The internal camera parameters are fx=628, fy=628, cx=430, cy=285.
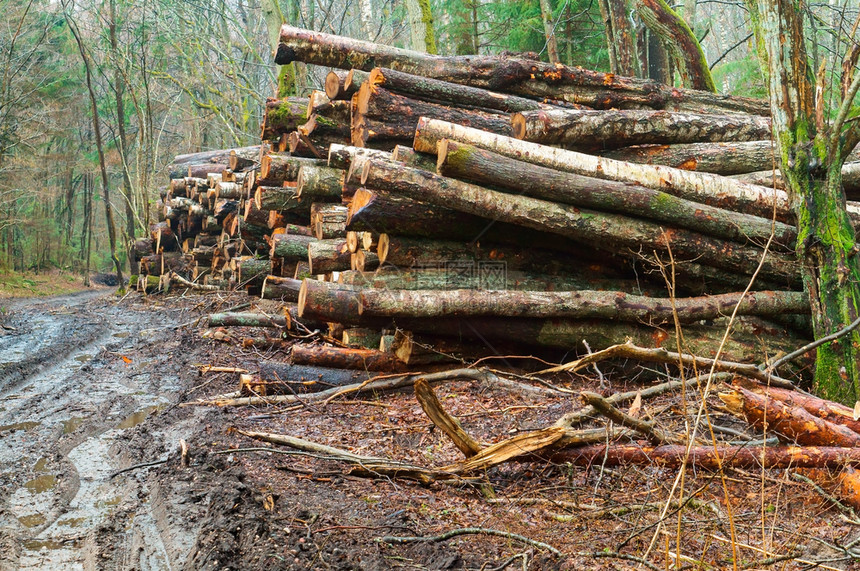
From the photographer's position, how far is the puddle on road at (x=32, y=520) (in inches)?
144

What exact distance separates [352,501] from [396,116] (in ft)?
16.5

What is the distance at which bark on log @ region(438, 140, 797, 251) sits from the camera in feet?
18.5

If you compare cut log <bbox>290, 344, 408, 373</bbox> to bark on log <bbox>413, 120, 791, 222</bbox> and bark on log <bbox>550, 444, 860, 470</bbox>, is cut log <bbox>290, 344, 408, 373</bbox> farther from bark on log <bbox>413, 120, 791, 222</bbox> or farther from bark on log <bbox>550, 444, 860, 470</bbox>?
bark on log <bbox>550, 444, 860, 470</bbox>

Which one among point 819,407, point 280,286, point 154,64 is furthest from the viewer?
point 154,64

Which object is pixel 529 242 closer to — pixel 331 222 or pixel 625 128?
pixel 625 128

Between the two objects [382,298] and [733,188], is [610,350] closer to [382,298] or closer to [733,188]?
[382,298]

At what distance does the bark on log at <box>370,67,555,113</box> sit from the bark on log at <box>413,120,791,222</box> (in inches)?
61.5

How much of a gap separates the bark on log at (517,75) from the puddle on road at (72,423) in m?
5.44

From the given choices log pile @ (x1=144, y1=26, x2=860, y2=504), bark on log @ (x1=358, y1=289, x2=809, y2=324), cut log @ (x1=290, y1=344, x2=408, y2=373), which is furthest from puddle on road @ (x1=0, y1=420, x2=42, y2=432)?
bark on log @ (x1=358, y1=289, x2=809, y2=324)

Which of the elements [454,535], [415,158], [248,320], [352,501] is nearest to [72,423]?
[248,320]

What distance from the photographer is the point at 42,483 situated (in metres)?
4.30

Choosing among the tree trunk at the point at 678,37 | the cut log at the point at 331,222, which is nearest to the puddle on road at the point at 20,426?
the cut log at the point at 331,222

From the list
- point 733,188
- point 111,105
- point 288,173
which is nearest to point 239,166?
point 288,173

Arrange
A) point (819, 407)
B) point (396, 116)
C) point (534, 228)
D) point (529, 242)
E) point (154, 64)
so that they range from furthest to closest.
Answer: point (154, 64)
point (396, 116)
point (529, 242)
point (534, 228)
point (819, 407)
